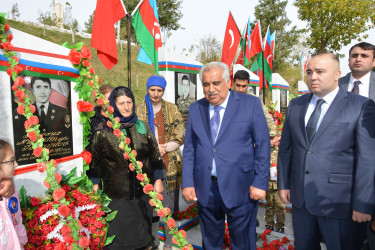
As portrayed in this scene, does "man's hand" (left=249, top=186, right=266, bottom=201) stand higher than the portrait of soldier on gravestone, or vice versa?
the portrait of soldier on gravestone

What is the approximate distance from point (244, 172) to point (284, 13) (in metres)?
37.0

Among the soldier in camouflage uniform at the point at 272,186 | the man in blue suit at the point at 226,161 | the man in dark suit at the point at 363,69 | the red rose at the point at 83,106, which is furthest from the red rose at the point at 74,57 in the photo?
the man in dark suit at the point at 363,69

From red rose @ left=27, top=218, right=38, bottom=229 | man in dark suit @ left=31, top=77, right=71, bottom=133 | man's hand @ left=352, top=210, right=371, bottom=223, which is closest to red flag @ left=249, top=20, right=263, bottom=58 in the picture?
man in dark suit @ left=31, top=77, right=71, bottom=133

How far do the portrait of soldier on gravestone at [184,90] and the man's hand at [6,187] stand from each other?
3.63m

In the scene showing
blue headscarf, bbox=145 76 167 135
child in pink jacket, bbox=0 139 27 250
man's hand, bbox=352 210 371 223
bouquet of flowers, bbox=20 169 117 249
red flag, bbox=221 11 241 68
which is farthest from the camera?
red flag, bbox=221 11 241 68

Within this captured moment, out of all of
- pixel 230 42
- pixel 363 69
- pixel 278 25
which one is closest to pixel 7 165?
pixel 363 69

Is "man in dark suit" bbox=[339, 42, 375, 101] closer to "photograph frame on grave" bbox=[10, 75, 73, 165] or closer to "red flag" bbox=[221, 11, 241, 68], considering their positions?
"photograph frame on grave" bbox=[10, 75, 73, 165]

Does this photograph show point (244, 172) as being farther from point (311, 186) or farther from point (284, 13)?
point (284, 13)

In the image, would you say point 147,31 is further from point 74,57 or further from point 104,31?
point 74,57

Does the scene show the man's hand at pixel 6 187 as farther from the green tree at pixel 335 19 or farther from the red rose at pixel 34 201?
the green tree at pixel 335 19

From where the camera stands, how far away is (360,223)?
229cm

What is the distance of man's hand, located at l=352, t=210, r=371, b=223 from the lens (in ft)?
6.84

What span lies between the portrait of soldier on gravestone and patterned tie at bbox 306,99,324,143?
3.26 metres

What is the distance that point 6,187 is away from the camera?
6.63 feet
